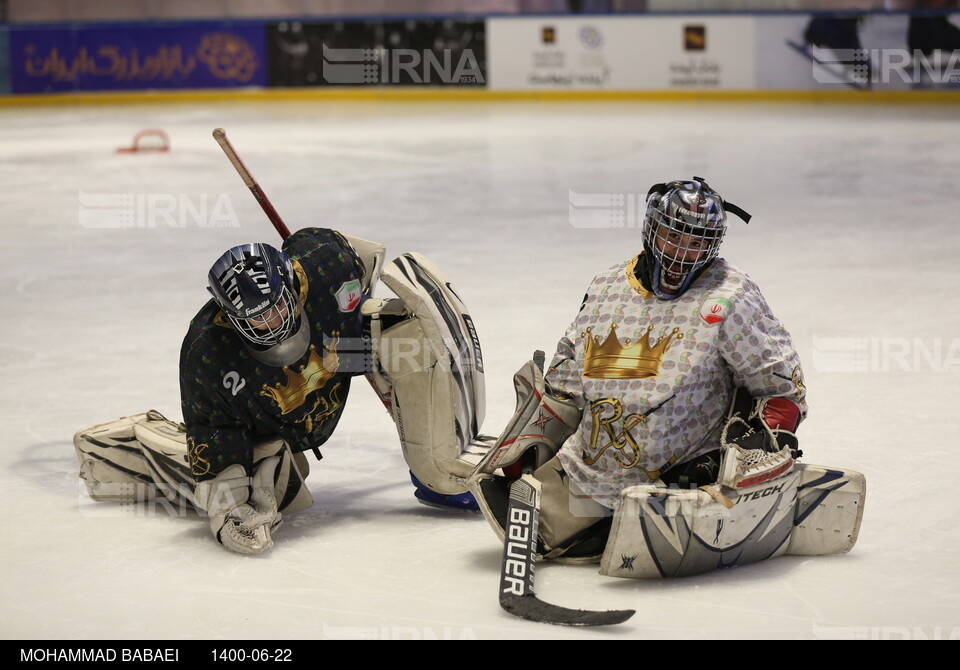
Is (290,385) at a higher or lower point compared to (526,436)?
higher

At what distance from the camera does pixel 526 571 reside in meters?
3.14

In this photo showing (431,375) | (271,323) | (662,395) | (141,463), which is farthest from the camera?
(141,463)

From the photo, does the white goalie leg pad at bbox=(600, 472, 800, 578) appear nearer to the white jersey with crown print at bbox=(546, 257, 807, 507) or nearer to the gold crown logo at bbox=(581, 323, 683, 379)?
the white jersey with crown print at bbox=(546, 257, 807, 507)

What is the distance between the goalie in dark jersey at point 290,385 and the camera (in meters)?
3.49

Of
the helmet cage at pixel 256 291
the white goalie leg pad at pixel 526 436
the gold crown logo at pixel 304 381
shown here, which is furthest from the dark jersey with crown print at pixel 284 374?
the white goalie leg pad at pixel 526 436

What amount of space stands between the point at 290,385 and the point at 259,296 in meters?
0.37

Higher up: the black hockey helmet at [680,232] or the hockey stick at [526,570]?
the black hockey helmet at [680,232]

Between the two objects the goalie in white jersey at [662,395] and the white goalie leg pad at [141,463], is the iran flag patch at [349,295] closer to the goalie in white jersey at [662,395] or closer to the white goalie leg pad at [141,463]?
the white goalie leg pad at [141,463]

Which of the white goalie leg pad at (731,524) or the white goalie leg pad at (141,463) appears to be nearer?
the white goalie leg pad at (731,524)

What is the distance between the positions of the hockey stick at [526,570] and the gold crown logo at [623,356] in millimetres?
326

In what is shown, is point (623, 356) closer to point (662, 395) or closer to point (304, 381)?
point (662, 395)

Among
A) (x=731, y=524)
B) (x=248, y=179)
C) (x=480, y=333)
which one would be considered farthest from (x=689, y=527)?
(x=480, y=333)

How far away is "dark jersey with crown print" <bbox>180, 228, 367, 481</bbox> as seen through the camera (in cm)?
351

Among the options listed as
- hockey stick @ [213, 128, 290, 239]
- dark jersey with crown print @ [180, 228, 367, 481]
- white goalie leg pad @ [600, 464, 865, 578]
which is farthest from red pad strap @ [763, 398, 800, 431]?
hockey stick @ [213, 128, 290, 239]
